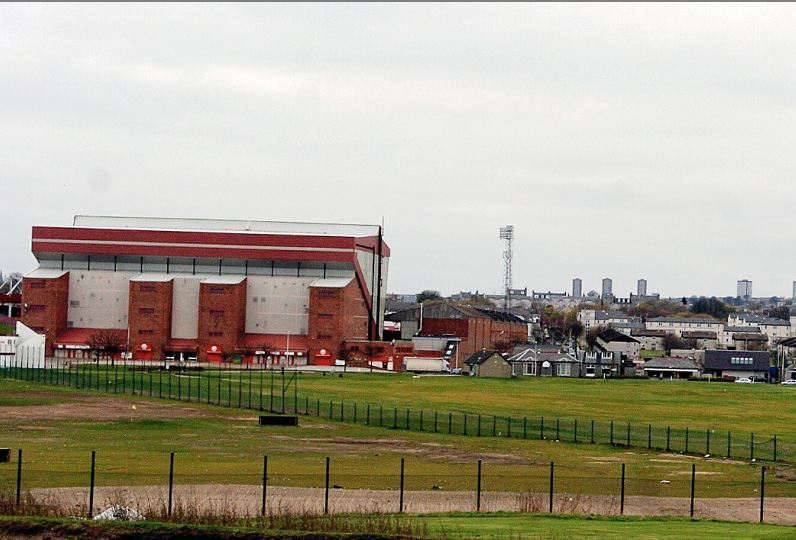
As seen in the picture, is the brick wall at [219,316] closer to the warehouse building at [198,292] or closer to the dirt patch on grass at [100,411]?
the warehouse building at [198,292]

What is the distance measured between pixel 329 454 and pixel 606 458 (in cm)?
1195

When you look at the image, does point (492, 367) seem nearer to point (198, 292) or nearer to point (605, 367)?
point (605, 367)

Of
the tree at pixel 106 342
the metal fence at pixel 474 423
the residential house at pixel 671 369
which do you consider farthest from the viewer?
the residential house at pixel 671 369

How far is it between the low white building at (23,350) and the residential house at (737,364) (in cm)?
9185

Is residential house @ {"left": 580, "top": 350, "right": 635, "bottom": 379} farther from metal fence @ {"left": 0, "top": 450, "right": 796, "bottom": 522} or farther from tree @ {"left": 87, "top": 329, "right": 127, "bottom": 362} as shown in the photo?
metal fence @ {"left": 0, "top": 450, "right": 796, "bottom": 522}

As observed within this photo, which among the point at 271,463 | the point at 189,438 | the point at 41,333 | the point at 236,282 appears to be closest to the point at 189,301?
the point at 236,282

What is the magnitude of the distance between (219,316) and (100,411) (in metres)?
73.8

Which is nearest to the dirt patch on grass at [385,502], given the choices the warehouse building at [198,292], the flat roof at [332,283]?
the warehouse building at [198,292]

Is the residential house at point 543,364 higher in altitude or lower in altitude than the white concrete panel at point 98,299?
lower

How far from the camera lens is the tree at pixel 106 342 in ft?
467

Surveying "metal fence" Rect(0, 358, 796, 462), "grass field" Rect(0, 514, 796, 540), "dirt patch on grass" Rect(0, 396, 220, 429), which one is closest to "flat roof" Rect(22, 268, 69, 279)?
"metal fence" Rect(0, 358, 796, 462)

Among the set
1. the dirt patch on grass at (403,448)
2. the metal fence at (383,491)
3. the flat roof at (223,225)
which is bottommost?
the dirt patch on grass at (403,448)

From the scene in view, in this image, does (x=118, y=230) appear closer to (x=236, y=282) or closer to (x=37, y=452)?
(x=236, y=282)

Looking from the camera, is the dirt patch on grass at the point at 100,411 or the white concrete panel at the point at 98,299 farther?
the white concrete panel at the point at 98,299
